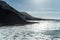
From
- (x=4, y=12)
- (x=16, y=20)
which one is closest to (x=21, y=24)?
(x=16, y=20)

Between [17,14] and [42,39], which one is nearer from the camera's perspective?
[42,39]

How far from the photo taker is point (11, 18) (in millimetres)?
31984

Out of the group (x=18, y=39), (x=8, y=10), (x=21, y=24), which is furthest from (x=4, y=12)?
(x=18, y=39)

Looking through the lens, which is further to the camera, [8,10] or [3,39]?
[8,10]

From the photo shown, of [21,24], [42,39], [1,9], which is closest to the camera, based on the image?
[42,39]

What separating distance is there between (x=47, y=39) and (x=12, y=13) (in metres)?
16.7

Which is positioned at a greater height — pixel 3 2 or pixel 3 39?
pixel 3 2

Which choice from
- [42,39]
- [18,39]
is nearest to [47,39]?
[42,39]

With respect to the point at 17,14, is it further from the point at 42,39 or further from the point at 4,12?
the point at 42,39

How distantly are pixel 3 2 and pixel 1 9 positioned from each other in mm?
1039

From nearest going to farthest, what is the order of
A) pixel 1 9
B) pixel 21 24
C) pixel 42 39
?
1. pixel 42 39
2. pixel 1 9
3. pixel 21 24

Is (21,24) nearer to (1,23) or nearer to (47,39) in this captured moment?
(1,23)

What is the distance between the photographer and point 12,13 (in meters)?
31.8

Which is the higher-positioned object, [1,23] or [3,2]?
[3,2]
